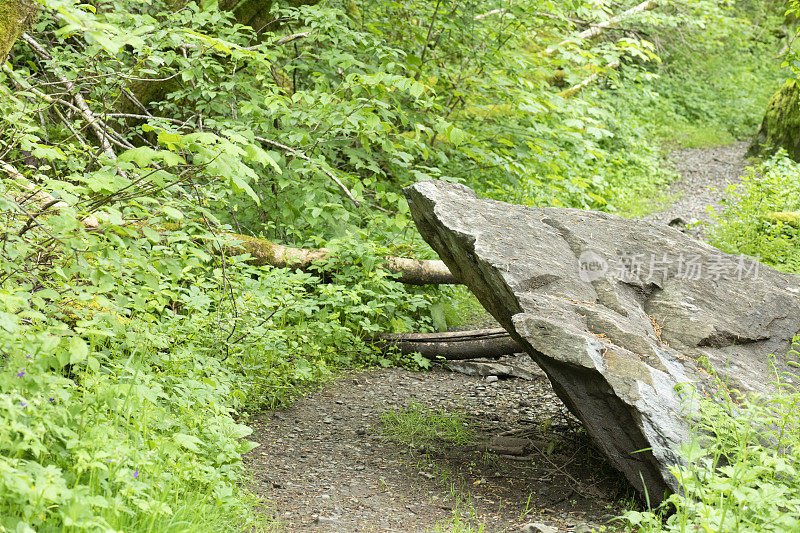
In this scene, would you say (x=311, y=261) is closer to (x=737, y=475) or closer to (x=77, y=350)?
(x=77, y=350)

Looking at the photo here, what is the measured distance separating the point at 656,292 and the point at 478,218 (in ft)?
Answer: 4.19

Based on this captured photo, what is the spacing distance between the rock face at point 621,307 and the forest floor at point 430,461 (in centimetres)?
48

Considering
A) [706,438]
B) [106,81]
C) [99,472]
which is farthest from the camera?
[106,81]

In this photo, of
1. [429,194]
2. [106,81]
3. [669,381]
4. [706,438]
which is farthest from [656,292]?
[106,81]

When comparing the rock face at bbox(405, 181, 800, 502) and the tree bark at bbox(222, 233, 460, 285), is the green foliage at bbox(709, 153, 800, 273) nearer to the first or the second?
the rock face at bbox(405, 181, 800, 502)

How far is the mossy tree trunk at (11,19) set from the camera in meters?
3.10

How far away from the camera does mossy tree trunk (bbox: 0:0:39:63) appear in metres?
3.10

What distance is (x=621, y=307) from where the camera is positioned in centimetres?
387

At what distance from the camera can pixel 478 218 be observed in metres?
4.20

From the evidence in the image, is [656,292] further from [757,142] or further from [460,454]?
[757,142]

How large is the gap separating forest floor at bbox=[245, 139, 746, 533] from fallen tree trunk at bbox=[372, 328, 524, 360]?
0.83 feet

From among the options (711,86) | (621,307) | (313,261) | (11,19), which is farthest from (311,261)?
(711,86)

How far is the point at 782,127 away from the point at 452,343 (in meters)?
10.4

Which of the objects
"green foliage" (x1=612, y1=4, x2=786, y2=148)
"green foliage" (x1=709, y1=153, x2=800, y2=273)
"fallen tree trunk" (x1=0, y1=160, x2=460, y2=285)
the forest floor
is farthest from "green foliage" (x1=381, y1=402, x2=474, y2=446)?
"green foliage" (x1=612, y1=4, x2=786, y2=148)
